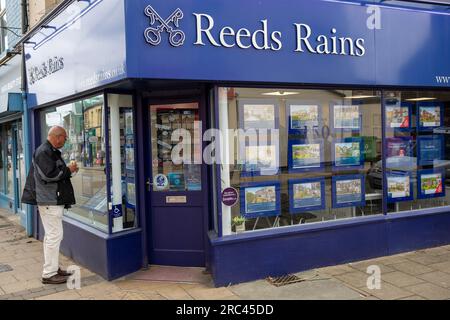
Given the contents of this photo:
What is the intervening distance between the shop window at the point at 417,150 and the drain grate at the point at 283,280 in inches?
73.4

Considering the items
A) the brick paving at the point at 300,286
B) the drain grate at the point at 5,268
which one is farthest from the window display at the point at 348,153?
the drain grate at the point at 5,268

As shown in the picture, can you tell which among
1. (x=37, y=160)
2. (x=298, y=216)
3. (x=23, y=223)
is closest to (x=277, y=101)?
(x=298, y=216)

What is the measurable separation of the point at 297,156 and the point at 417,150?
2107 mm

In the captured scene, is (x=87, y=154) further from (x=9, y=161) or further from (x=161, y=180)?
(x=9, y=161)

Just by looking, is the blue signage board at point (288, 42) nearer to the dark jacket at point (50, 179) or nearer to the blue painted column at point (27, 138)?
the dark jacket at point (50, 179)

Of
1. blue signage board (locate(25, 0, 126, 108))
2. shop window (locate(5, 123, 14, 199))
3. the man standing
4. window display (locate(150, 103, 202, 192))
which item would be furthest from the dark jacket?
shop window (locate(5, 123, 14, 199))

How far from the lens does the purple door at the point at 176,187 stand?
5.44 m

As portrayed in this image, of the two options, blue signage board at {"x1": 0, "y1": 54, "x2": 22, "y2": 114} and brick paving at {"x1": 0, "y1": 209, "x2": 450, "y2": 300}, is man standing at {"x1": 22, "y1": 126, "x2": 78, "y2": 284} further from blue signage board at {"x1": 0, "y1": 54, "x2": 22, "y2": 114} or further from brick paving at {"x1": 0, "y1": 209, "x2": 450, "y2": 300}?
blue signage board at {"x1": 0, "y1": 54, "x2": 22, "y2": 114}

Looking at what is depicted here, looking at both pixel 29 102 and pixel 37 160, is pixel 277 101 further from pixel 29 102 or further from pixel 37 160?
pixel 29 102

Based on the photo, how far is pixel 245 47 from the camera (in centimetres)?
486

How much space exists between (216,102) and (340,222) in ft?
7.25

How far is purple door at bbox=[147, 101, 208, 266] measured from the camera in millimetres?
5438

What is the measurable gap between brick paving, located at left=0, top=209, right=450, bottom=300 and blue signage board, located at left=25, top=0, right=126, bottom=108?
230 cm

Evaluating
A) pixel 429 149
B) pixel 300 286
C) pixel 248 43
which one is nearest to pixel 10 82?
pixel 248 43
